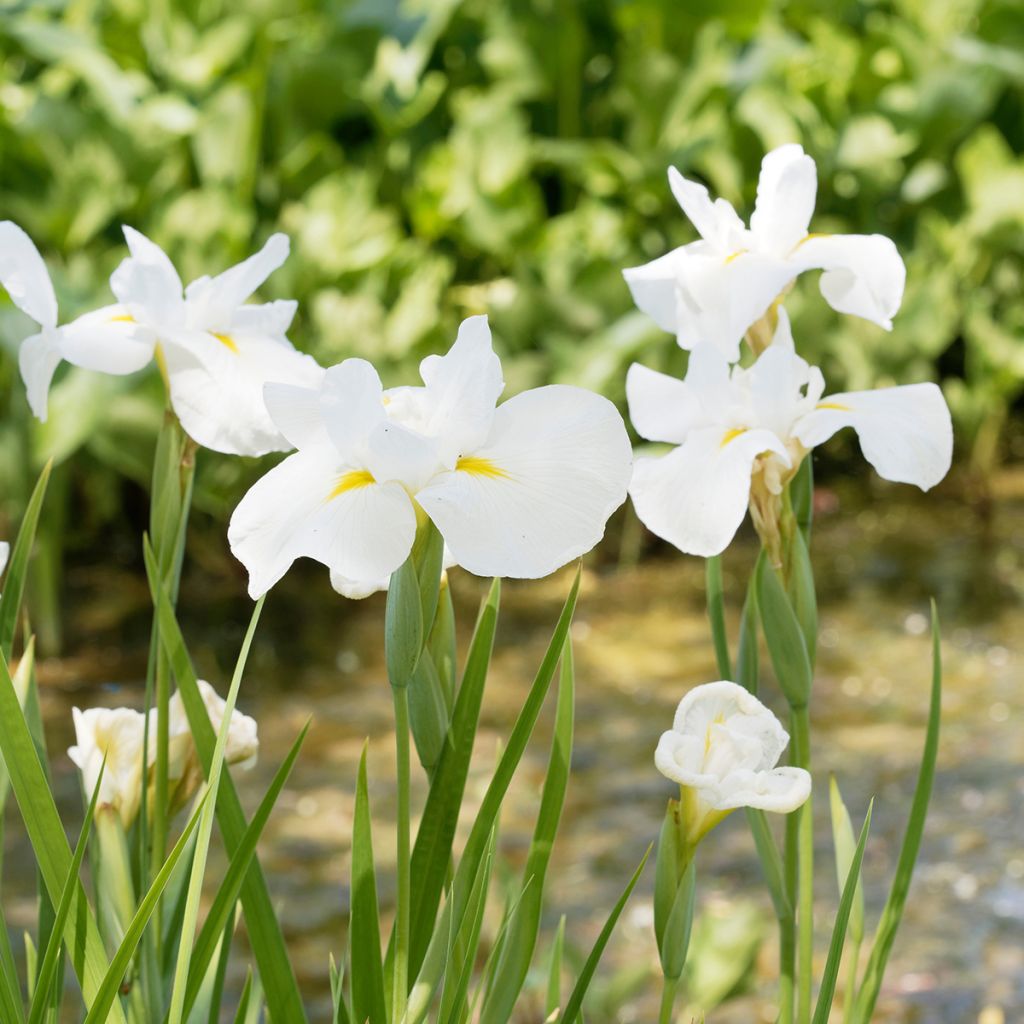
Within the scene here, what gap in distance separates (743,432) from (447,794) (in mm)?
186

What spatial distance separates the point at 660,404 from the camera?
1.93ft

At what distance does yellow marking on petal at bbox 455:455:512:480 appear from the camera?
0.46 m

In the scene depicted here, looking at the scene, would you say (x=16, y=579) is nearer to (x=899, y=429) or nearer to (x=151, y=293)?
(x=151, y=293)

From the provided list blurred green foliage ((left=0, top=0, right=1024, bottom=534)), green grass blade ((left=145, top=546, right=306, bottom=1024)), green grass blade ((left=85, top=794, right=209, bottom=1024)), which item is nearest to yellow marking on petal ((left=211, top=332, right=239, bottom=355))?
green grass blade ((left=145, top=546, right=306, bottom=1024))

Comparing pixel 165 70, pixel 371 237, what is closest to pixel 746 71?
pixel 371 237

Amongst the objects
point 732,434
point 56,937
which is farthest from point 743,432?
point 56,937

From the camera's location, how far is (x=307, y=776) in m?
1.95

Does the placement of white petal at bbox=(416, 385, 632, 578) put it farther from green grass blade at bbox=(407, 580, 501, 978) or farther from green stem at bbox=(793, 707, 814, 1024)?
green stem at bbox=(793, 707, 814, 1024)

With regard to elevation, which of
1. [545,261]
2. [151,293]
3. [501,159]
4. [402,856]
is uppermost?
[501,159]

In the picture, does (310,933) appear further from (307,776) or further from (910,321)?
(910,321)

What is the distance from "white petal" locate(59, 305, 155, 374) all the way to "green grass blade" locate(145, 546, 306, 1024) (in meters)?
0.11

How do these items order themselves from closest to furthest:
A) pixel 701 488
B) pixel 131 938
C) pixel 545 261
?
pixel 131 938 → pixel 701 488 → pixel 545 261

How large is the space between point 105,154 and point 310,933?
1671 mm

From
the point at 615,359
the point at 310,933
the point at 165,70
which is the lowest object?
the point at 310,933
